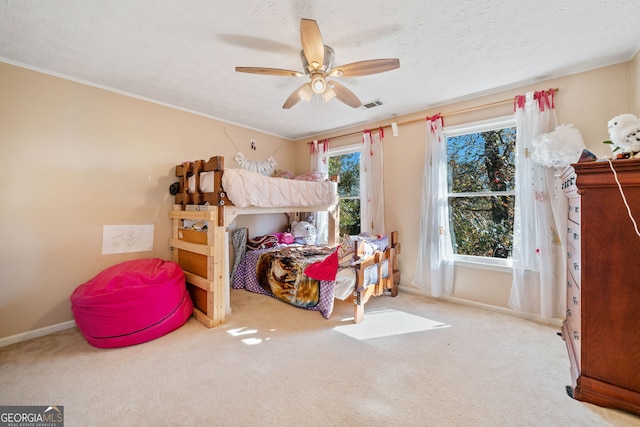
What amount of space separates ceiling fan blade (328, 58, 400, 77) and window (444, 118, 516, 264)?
5.49ft

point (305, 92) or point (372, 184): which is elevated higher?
point (305, 92)

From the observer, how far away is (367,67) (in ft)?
5.67

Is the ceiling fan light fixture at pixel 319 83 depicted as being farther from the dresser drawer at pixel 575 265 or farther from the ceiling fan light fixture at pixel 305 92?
the dresser drawer at pixel 575 265

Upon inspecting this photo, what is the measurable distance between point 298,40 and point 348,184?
2.42 m

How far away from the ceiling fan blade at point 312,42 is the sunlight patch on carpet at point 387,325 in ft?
7.31

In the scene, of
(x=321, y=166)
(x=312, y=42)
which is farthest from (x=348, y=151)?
(x=312, y=42)

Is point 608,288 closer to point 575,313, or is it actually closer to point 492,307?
point 575,313

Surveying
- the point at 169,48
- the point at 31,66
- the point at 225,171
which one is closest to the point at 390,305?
the point at 225,171

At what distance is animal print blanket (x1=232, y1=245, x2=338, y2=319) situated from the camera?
98.8 inches

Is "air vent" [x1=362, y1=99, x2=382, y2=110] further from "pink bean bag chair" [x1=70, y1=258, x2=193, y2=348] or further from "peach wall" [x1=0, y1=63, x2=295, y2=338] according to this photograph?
"pink bean bag chair" [x1=70, y1=258, x2=193, y2=348]

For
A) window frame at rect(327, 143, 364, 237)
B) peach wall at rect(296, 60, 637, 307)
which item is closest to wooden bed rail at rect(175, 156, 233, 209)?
window frame at rect(327, 143, 364, 237)

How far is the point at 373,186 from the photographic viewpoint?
3.46m

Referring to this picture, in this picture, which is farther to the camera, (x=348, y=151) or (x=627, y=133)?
(x=348, y=151)

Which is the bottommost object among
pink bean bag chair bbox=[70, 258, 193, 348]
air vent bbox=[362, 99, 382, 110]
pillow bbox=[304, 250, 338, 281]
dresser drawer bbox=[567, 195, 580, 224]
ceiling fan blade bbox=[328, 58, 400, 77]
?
pink bean bag chair bbox=[70, 258, 193, 348]
